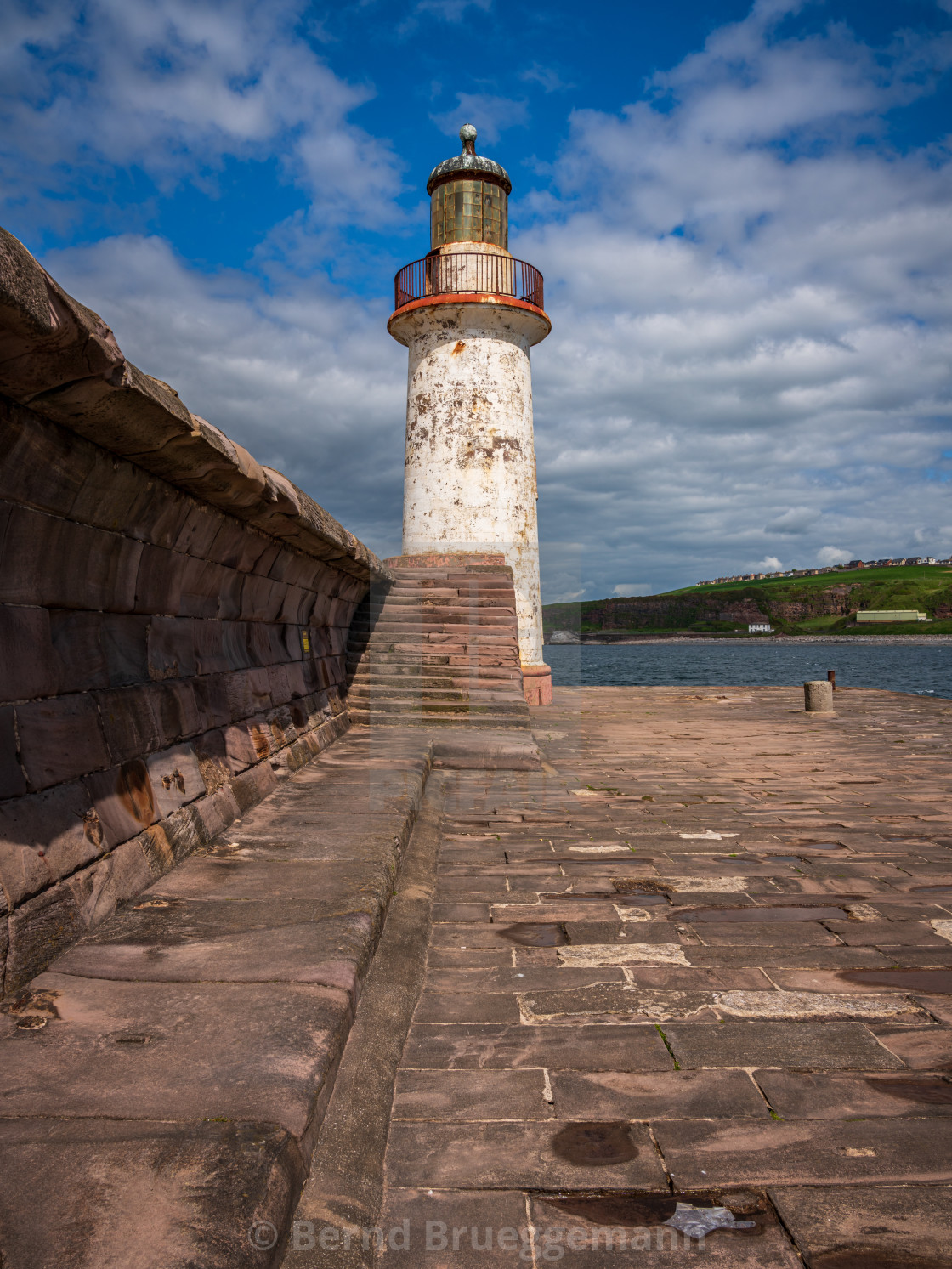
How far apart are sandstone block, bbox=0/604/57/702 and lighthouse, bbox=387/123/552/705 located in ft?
37.6

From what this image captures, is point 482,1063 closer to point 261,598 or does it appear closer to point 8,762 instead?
point 8,762

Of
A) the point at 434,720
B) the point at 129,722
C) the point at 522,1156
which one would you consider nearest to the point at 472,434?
the point at 434,720

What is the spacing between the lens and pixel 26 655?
9.48ft

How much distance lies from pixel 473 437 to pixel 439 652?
5.54 m

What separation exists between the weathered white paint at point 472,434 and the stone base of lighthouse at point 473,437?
2 centimetres

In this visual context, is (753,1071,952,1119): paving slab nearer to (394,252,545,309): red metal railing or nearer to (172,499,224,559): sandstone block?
(172,499,224,559): sandstone block

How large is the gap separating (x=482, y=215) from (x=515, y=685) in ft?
34.9

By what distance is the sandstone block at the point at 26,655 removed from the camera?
2764mm

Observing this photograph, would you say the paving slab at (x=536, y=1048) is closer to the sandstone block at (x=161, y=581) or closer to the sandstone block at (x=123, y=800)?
the sandstone block at (x=123, y=800)

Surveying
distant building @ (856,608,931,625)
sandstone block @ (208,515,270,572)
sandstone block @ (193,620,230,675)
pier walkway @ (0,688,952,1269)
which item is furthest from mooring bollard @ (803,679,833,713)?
distant building @ (856,608,931,625)

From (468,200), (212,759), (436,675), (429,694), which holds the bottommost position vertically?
(429,694)

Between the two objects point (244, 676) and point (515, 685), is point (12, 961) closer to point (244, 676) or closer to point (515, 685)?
point (244, 676)

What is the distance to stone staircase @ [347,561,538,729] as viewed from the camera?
986 cm

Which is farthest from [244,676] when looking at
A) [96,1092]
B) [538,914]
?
[96,1092]
